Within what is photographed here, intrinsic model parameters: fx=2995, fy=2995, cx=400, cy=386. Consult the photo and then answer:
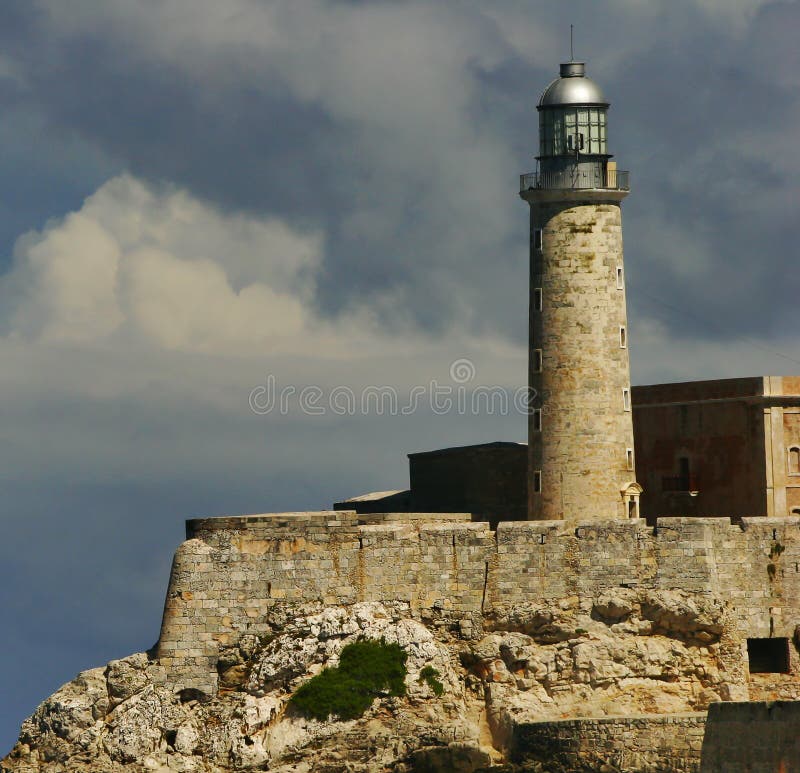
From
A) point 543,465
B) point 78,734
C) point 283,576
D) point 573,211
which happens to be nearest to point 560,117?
point 573,211

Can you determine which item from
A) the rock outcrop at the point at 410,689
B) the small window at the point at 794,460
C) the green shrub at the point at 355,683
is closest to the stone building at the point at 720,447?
the small window at the point at 794,460

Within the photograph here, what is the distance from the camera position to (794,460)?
6462 cm

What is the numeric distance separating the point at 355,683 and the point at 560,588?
184 inches

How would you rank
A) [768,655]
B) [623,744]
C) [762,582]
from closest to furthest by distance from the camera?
[623,744]
[762,582]
[768,655]

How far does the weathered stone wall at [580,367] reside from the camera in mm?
63531

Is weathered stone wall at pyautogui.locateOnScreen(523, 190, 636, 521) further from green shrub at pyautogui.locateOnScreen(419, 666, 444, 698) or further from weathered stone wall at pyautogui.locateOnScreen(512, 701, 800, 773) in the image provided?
weathered stone wall at pyautogui.locateOnScreen(512, 701, 800, 773)

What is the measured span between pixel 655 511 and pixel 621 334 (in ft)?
15.1

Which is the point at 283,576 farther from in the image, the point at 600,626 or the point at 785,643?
the point at 785,643

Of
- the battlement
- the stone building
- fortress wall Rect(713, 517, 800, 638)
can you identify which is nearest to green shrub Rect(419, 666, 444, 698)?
the battlement

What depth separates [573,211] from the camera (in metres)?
64.2

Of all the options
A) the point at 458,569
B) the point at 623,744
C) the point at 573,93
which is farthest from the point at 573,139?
the point at 623,744

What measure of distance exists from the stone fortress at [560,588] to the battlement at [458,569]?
4 centimetres

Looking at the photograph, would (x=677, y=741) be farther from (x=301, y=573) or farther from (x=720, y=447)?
(x=720, y=447)

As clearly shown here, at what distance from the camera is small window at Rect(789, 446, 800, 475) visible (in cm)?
6456
